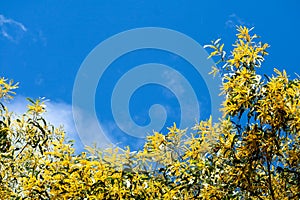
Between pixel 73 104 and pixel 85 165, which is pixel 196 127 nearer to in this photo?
pixel 85 165

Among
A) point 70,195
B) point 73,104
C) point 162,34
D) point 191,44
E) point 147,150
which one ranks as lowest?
point 70,195

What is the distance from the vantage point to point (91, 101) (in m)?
6.14

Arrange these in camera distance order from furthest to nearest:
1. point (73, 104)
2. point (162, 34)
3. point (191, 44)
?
point (162, 34), point (191, 44), point (73, 104)

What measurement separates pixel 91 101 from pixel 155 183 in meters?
2.48

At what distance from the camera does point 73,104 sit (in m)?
5.95

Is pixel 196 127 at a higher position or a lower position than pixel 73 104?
lower

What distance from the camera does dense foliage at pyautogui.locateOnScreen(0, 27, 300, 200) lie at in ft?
12.5

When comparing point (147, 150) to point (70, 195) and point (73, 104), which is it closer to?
point (70, 195)

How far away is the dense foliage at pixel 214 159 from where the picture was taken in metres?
3.80

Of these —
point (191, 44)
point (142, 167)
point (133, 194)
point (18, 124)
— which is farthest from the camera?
point (191, 44)

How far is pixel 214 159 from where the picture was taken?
413 centimetres

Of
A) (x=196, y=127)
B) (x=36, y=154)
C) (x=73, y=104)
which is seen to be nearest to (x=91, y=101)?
(x=73, y=104)

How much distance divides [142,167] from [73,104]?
2.18 meters

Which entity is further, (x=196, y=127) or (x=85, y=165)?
(x=196, y=127)
